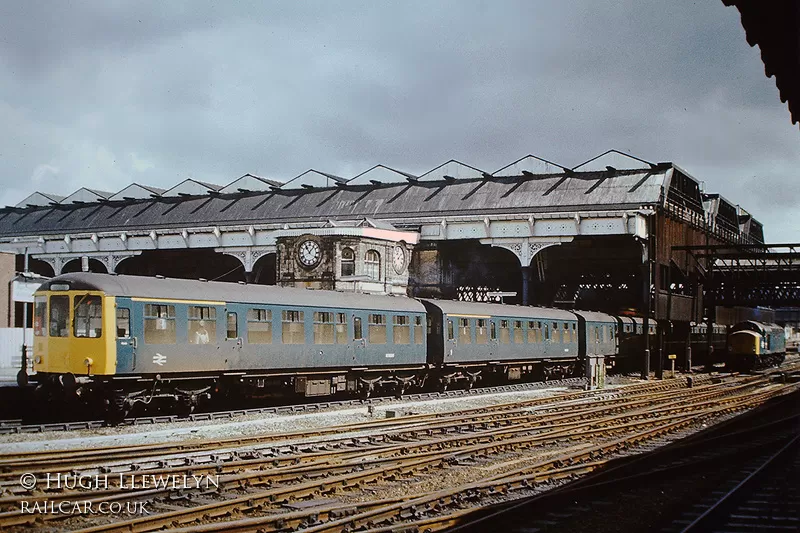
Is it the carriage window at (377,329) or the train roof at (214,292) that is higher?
the train roof at (214,292)

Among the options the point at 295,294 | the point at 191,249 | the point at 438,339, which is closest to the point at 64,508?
the point at 295,294

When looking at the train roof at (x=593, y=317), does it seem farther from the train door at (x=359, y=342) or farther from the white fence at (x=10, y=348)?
the white fence at (x=10, y=348)

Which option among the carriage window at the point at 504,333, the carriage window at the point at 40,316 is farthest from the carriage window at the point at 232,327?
the carriage window at the point at 504,333

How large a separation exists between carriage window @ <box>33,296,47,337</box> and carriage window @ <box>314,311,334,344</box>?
7258 millimetres

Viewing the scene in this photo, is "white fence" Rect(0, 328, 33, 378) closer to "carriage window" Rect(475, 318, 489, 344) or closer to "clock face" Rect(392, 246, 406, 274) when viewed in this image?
"carriage window" Rect(475, 318, 489, 344)

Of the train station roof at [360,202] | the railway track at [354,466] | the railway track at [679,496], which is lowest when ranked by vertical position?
the railway track at [679,496]

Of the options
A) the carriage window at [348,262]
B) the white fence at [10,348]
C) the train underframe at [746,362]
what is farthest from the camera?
the train underframe at [746,362]

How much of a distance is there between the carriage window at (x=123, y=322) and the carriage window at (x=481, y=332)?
14.9m

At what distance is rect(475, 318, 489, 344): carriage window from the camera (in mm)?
31148

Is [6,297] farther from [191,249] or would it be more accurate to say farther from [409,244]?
[409,244]

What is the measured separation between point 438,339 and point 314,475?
53.8 ft

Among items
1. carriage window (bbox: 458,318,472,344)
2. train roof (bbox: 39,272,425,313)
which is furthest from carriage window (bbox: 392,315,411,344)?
carriage window (bbox: 458,318,472,344)

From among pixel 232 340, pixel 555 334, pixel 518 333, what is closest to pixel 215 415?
pixel 232 340

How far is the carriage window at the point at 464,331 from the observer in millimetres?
30188
